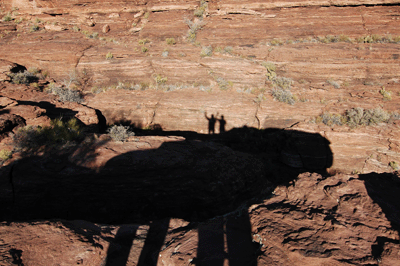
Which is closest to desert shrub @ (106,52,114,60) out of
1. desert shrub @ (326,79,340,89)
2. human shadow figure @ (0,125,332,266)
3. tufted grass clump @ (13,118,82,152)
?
tufted grass clump @ (13,118,82,152)

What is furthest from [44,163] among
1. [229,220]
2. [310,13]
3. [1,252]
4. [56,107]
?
[310,13]

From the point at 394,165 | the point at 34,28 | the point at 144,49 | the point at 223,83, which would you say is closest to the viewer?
the point at 394,165

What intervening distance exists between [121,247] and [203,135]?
663 cm

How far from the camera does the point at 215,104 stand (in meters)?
10.8

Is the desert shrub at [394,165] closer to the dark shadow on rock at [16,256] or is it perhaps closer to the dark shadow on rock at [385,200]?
the dark shadow on rock at [385,200]

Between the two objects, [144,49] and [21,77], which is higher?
[144,49]

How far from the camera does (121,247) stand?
14.5 ft

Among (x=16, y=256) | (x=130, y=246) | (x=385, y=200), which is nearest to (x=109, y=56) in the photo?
(x=130, y=246)

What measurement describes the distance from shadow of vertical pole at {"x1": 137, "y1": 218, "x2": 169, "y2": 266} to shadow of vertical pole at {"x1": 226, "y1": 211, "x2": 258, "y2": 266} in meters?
1.46

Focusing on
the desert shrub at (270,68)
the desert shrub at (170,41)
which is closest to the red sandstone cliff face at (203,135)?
the desert shrub at (270,68)

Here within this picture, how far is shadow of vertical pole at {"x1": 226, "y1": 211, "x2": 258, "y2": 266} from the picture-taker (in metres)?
3.76

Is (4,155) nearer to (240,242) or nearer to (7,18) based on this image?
(240,242)

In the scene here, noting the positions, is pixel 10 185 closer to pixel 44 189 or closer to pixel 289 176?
pixel 44 189

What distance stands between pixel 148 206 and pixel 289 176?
19.8ft
